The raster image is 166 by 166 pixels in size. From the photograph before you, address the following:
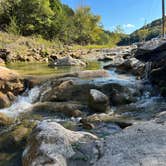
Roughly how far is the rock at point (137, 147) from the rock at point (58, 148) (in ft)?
0.97

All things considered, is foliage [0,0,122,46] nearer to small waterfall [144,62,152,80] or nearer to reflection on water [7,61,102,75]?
reflection on water [7,61,102,75]

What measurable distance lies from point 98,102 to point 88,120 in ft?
5.22

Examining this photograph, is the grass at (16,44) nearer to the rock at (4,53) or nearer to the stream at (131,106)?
the rock at (4,53)

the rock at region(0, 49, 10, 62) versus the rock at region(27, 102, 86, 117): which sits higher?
the rock at region(0, 49, 10, 62)

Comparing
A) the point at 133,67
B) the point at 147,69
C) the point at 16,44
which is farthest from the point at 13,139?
the point at 16,44

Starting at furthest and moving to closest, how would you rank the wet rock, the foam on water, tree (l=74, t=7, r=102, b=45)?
1. tree (l=74, t=7, r=102, b=45)
2. the foam on water
3. the wet rock

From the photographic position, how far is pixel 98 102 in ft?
32.8

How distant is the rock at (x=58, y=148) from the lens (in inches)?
185

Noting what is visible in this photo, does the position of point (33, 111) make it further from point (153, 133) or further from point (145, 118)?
point (153, 133)

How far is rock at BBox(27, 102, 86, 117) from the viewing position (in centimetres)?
967

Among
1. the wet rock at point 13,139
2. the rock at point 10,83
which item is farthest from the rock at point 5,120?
the rock at point 10,83

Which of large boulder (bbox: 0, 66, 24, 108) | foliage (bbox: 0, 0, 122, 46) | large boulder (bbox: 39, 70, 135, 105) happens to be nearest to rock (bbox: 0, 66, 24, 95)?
large boulder (bbox: 0, 66, 24, 108)

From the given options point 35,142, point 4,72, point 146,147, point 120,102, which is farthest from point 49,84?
point 146,147

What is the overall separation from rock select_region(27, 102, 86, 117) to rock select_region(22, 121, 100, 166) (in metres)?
3.95
